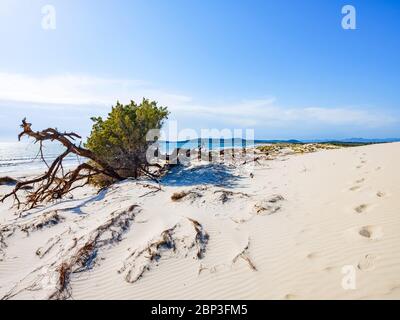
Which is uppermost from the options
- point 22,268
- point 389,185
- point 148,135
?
point 148,135

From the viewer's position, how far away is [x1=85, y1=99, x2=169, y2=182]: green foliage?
12.5 m

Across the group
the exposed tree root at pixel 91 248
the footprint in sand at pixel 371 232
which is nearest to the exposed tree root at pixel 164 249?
the exposed tree root at pixel 91 248

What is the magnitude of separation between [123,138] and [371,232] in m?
9.85

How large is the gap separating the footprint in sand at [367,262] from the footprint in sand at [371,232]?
0.55m

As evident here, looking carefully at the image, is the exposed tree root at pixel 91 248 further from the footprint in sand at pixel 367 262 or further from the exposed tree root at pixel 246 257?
the footprint in sand at pixel 367 262

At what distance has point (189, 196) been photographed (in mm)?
7824

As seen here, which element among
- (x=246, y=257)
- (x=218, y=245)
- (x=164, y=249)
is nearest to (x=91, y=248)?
(x=164, y=249)

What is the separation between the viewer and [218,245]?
5359mm

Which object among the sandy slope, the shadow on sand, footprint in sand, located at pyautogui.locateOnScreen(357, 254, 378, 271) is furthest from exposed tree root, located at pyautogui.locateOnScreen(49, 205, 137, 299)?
footprint in sand, located at pyautogui.locateOnScreen(357, 254, 378, 271)

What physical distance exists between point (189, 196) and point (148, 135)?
5.83 m

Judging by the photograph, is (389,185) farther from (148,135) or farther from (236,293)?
(148,135)

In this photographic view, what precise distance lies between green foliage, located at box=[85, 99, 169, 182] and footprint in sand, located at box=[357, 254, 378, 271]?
30.8 ft
